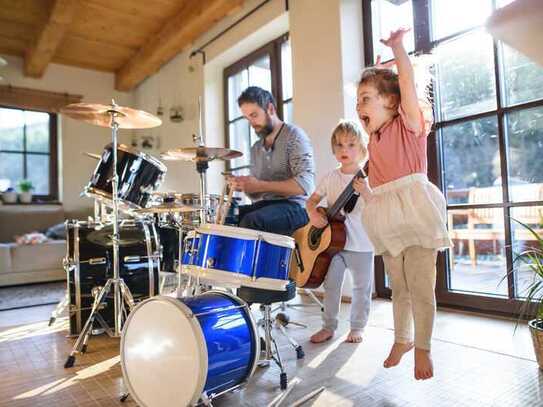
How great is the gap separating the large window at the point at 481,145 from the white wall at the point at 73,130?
4.68 m

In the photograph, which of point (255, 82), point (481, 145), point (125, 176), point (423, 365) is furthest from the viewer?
point (255, 82)

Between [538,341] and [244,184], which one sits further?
[244,184]

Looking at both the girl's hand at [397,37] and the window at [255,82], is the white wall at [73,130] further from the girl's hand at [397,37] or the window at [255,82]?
the girl's hand at [397,37]

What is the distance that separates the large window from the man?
1073 mm

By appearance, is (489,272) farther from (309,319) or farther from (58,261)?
(58,261)

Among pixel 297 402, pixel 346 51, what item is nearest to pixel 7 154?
pixel 346 51

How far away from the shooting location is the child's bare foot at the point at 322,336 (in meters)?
1.77

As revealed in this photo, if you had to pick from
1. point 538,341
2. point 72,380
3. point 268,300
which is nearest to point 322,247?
point 268,300

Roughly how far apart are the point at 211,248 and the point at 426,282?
645 millimetres

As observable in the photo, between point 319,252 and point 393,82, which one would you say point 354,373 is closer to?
point 319,252

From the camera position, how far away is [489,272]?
89.7 inches

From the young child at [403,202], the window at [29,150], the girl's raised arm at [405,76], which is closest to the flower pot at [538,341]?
the young child at [403,202]

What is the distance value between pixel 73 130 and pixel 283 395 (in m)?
5.42

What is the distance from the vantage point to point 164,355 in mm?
1053
